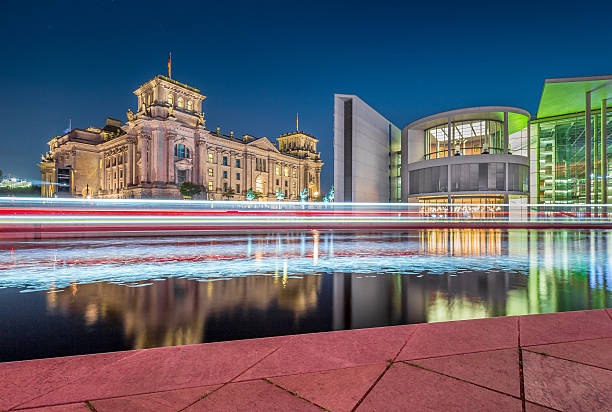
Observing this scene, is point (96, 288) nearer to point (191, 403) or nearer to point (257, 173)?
point (191, 403)

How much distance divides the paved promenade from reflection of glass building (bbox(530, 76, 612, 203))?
141ft

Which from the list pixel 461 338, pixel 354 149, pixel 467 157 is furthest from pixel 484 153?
pixel 461 338

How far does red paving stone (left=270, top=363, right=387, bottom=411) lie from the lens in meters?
2.34

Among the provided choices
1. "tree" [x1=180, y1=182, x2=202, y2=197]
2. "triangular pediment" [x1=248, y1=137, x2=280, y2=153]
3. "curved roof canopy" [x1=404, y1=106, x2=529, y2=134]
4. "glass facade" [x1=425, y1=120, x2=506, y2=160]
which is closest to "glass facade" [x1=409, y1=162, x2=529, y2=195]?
"glass facade" [x1=425, y1=120, x2=506, y2=160]

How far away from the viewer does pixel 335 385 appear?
2553 mm

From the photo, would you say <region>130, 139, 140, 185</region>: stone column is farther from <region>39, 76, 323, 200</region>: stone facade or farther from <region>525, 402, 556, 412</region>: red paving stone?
<region>525, 402, 556, 412</region>: red paving stone

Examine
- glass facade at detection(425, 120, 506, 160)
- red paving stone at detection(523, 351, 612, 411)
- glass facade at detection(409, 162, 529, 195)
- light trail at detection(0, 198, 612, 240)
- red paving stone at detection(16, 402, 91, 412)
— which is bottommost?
red paving stone at detection(523, 351, 612, 411)

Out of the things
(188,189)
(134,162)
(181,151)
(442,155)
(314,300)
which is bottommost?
(314,300)

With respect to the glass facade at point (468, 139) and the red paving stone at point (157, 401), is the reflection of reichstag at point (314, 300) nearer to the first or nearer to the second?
the red paving stone at point (157, 401)

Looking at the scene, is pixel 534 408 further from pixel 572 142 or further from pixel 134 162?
pixel 134 162

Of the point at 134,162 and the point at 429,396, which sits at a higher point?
the point at 134,162

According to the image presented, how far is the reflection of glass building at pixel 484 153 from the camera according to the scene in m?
42.9

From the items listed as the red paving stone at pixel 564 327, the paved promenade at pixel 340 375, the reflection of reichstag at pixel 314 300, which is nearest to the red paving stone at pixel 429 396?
the paved promenade at pixel 340 375

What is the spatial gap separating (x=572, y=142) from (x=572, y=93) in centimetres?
1084
